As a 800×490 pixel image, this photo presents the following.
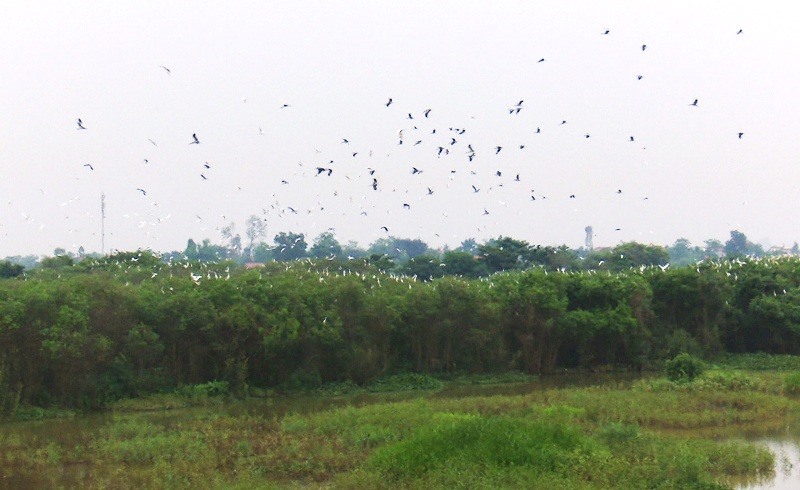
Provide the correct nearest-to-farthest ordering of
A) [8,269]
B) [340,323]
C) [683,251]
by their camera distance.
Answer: [340,323]
[8,269]
[683,251]

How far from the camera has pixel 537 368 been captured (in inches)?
1325

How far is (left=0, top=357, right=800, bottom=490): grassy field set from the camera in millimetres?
14680

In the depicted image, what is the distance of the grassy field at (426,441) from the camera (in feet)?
48.2

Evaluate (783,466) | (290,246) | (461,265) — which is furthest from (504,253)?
(783,466)

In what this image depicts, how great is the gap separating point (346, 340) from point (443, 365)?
427 cm

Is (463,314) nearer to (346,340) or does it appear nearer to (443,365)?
(443,365)

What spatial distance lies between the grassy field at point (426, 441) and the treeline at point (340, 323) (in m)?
1.61

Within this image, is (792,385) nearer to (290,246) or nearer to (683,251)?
(290,246)

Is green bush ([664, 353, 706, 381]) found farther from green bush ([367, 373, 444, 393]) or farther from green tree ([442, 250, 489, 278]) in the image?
green tree ([442, 250, 489, 278])

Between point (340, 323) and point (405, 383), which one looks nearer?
point (340, 323)

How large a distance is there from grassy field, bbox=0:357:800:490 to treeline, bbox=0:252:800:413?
1.61m

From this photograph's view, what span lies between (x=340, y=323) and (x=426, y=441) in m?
14.5

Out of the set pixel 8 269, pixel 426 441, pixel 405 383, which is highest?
pixel 8 269

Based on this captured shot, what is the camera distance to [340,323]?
2964 centimetres
